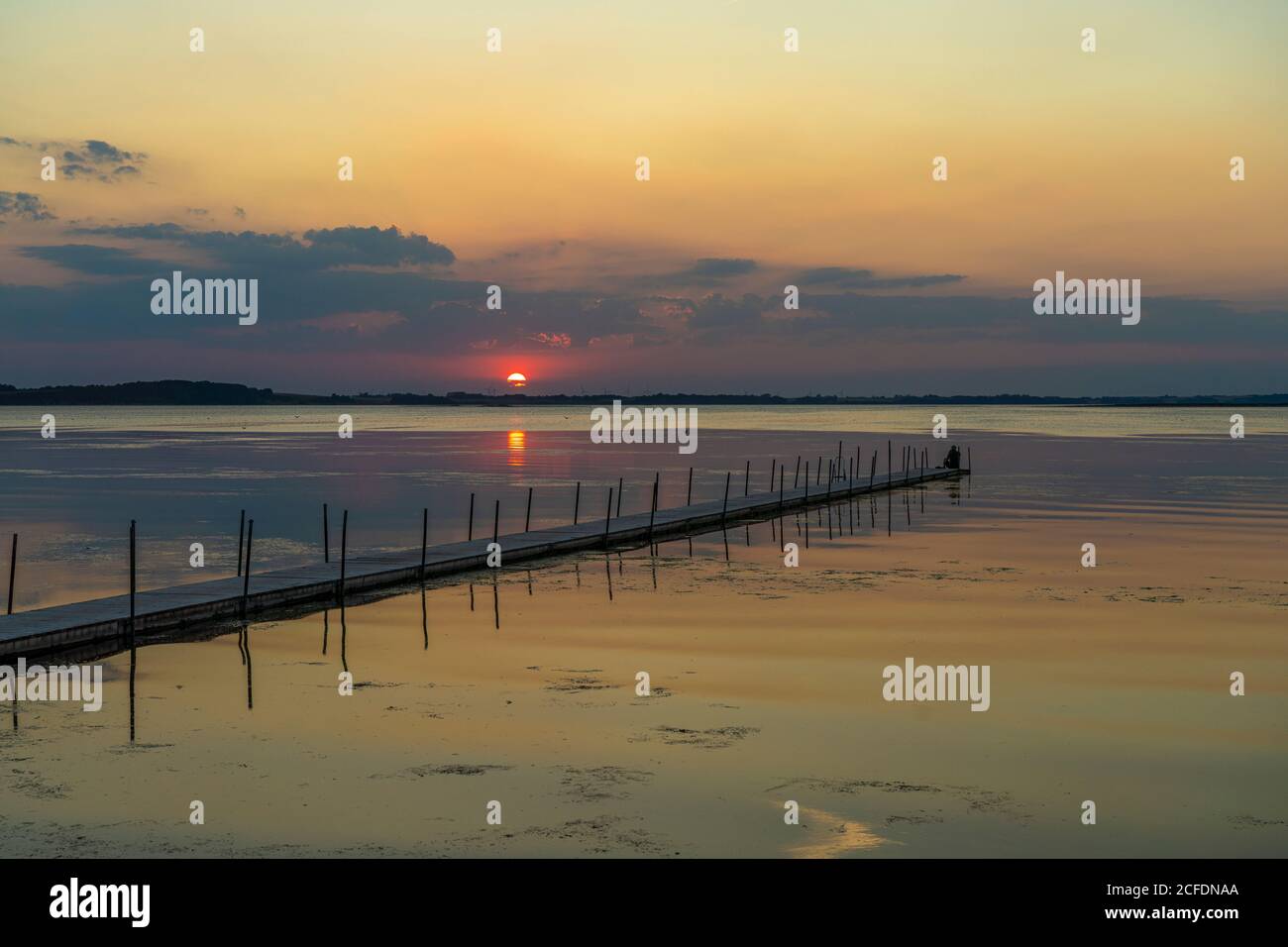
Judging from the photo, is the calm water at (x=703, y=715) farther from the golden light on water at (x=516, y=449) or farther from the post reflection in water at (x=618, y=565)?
the golden light on water at (x=516, y=449)

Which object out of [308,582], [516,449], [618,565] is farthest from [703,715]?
[516,449]

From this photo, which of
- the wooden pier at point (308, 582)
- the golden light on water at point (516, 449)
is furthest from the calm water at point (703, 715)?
the golden light on water at point (516, 449)

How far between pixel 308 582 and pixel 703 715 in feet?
39.0

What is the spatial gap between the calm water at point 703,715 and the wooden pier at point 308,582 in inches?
31.9

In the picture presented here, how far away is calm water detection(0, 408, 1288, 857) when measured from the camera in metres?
12.0

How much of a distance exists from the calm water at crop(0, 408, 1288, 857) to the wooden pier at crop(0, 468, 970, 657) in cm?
81

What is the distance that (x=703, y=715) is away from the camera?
1627cm

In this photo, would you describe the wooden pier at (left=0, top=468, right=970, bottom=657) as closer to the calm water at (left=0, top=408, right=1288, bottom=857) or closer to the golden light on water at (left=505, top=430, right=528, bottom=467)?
the calm water at (left=0, top=408, right=1288, bottom=857)

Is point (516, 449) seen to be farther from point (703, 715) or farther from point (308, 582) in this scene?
point (703, 715)

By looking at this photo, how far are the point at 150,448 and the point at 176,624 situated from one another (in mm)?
97314

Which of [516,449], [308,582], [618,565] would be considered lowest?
[618,565]

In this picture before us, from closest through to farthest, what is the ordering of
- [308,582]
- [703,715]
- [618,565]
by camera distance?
[703,715] → [308,582] → [618,565]
